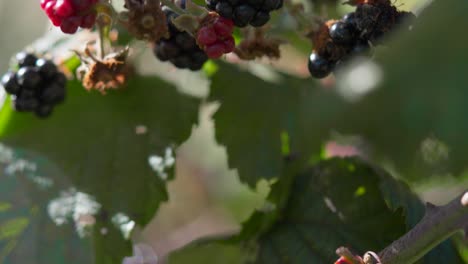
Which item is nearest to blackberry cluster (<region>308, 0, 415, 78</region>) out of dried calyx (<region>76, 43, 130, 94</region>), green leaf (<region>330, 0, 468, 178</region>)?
dried calyx (<region>76, 43, 130, 94</region>)

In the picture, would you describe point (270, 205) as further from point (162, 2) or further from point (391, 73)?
point (391, 73)

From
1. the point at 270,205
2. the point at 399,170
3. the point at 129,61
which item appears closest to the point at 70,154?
the point at 129,61

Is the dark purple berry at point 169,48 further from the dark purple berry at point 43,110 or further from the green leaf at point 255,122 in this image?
the dark purple berry at point 43,110

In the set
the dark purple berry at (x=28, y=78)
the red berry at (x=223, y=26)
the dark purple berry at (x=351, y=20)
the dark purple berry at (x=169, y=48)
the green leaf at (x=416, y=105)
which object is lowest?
the dark purple berry at (x=28, y=78)

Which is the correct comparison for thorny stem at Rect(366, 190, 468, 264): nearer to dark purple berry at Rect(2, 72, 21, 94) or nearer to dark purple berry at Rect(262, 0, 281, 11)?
dark purple berry at Rect(262, 0, 281, 11)

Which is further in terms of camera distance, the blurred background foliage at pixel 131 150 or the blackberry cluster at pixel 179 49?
the blurred background foliage at pixel 131 150

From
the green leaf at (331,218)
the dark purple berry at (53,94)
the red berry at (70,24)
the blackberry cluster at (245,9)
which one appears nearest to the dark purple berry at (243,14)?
the blackberry cluster at (245,9)
